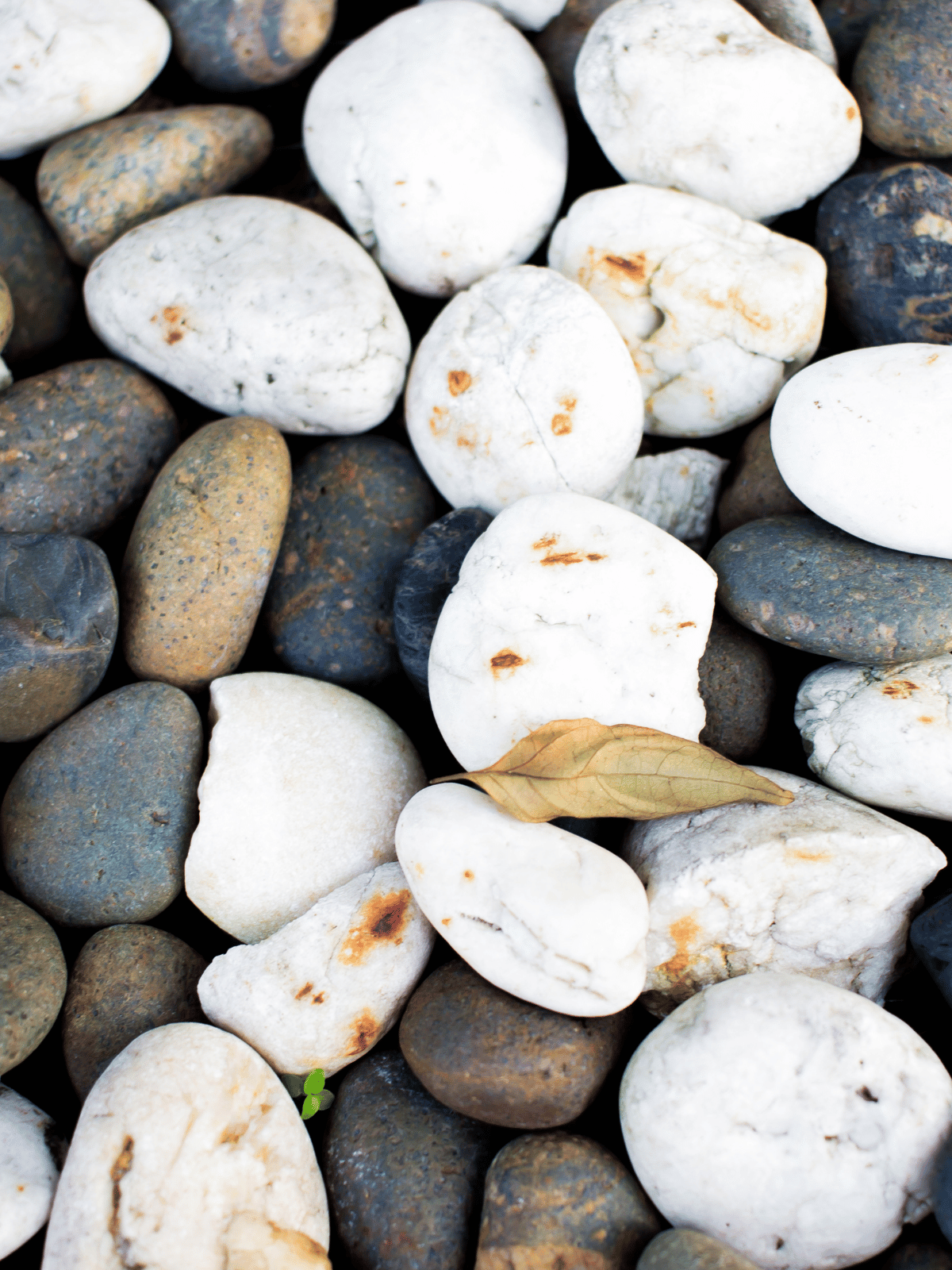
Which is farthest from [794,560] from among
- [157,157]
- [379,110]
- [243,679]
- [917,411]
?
[157,157]

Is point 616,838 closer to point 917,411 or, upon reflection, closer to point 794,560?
point 794,560

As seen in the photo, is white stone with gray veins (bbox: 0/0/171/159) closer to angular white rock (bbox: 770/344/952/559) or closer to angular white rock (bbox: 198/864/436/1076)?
angular white rock (bbox: 770/344/952/559)

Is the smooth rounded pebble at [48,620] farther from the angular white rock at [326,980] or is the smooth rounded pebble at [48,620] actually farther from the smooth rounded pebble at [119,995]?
the angular white rock at [326,980]

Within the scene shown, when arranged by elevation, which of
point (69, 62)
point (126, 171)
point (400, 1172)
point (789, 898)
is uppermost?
point (69, 62)

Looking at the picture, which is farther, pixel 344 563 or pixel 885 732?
pixel 344 563

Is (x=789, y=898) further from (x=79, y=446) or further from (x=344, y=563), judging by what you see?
(x=79, y=446)

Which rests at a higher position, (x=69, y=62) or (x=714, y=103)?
(x=69, y=62)

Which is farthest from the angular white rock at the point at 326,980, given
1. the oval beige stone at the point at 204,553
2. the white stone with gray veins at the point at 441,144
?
the white stone with gray veins at the point at 441,144

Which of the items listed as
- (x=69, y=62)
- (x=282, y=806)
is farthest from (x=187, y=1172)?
(x=69, y=62)

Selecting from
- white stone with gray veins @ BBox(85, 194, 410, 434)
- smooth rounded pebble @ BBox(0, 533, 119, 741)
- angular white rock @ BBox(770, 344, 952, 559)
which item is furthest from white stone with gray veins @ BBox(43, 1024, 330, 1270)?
angular white rock @ BBox(770, 344, 952, 559)
